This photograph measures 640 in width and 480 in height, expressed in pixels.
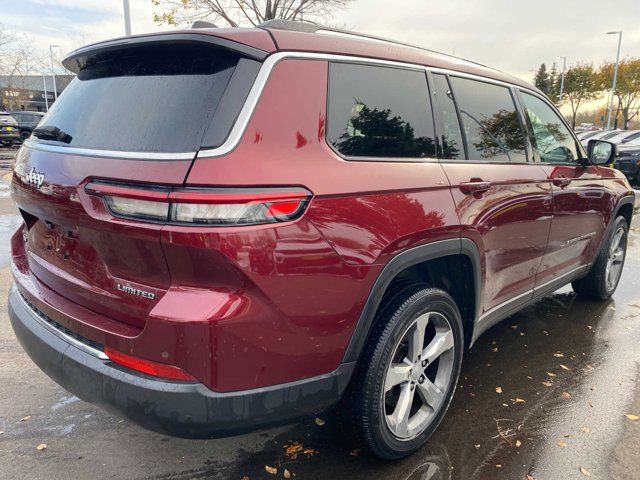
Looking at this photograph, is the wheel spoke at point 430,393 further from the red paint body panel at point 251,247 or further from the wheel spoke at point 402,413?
the red paint body panel at point 251,247

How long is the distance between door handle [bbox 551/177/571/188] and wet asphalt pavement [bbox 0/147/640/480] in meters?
1.27

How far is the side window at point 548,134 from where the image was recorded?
139 inches

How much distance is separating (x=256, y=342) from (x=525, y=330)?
124 inches

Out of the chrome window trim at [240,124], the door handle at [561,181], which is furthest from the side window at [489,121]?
the chrome window trim at [240,124]

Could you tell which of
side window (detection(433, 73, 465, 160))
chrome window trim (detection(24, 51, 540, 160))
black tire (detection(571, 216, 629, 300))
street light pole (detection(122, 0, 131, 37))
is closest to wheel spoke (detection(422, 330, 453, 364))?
side window (detection(433, 73, 465, 160))

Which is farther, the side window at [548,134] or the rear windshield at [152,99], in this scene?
the side window at [548,134]

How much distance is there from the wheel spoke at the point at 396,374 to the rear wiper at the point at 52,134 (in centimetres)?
177

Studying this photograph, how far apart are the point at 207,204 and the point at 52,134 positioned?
115cm

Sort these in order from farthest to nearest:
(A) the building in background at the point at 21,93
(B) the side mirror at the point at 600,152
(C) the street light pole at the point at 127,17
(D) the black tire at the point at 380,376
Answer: (A) the building in background at the point at 21,93, (C) the street light pole at the point at 127,17, (B) the side mirror at the point at 600,152, (D) the black tire at the point at 380,376

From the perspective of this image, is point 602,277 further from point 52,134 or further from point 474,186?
point 52,134

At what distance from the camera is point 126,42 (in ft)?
6.77

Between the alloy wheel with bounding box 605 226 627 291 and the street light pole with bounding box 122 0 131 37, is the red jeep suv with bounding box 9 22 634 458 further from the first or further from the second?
the street light pole with bounding box 122 0 131 37

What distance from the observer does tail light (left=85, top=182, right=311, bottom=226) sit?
1.66 meters

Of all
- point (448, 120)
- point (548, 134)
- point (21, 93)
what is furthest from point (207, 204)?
point (21, 93)
